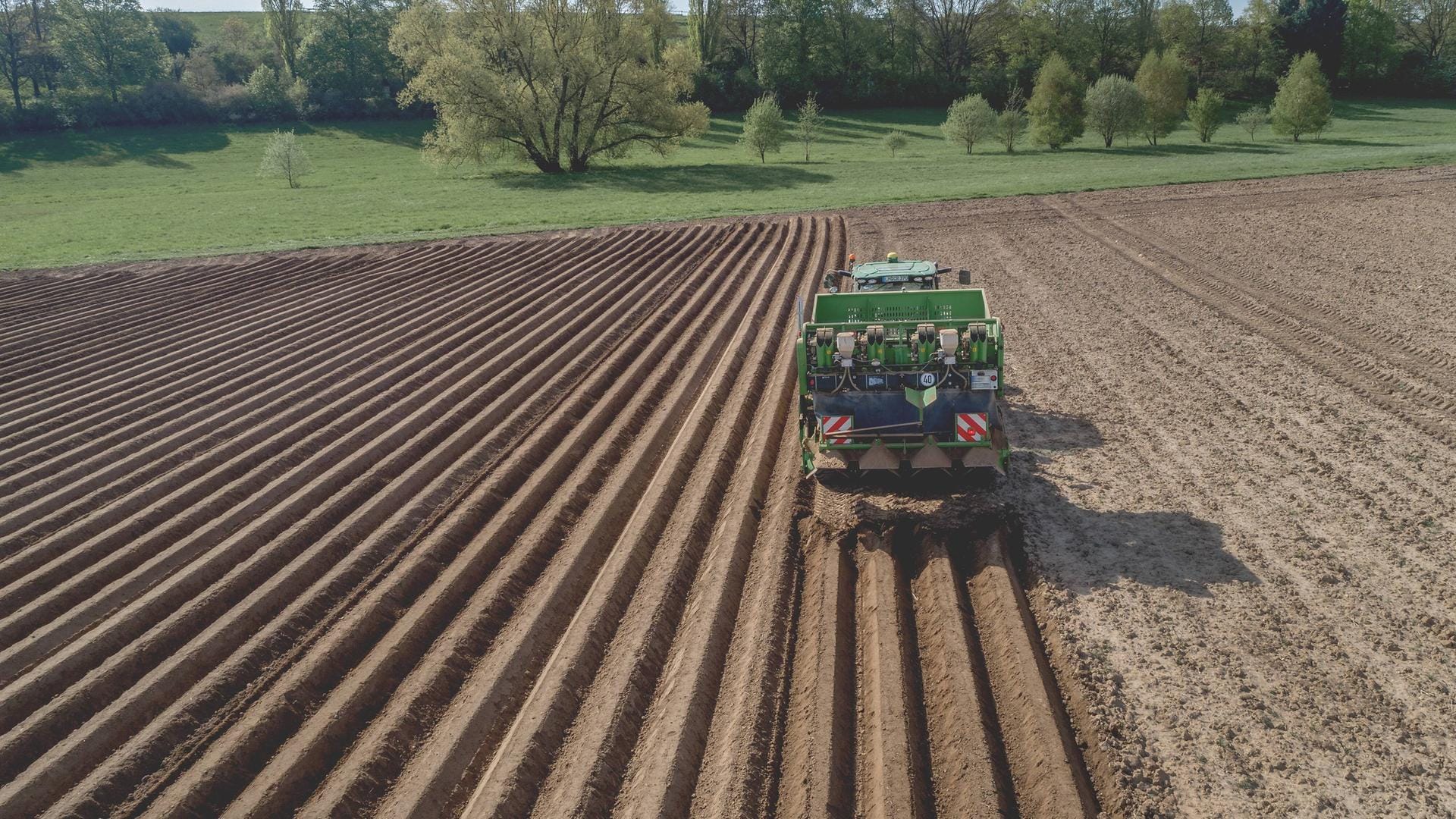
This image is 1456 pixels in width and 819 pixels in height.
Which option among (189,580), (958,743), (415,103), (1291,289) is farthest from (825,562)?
(415,103)

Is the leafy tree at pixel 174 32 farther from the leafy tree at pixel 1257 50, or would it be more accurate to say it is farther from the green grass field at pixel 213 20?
the leafy tree at pixel 1257 50

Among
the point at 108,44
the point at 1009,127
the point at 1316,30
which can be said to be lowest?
the point at 1009,127

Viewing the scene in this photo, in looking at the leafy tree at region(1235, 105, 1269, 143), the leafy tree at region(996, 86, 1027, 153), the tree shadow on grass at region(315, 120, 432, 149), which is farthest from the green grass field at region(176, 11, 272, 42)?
the leafy tree at region(1235, 105, 1269, 143)

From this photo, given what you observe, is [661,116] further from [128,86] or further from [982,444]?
[128,86]

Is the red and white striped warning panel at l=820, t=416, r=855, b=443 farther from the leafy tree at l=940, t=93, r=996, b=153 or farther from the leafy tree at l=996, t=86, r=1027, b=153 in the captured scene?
the leafy tree at l=996, t=86, r=1027, b=153

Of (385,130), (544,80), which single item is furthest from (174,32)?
(544,80)

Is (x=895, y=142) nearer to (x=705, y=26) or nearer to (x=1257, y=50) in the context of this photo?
(x=705, y=26)

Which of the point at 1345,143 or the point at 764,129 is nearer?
the point at 764,129
